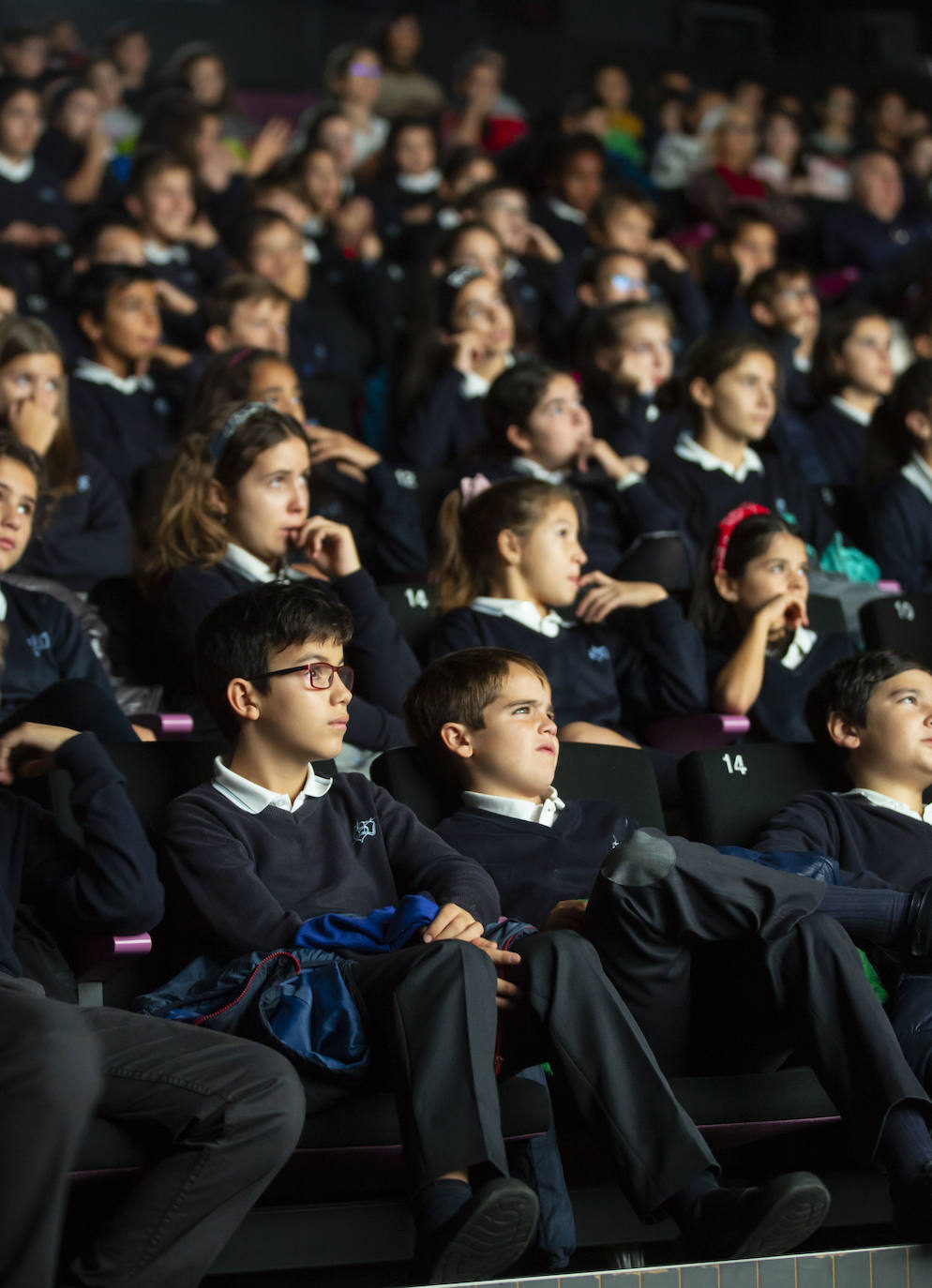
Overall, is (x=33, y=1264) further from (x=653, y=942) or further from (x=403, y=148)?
(x=403, y=148)

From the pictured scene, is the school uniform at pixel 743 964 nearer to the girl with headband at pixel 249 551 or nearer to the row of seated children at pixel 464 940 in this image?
the row of seated children at pixel 464 940

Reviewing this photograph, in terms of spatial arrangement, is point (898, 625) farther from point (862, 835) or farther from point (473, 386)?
point (473, 386)

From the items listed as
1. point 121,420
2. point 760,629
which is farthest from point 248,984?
point 121,420

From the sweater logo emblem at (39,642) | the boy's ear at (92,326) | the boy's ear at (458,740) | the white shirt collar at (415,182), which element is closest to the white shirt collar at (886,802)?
the boy's ear at (458,740)

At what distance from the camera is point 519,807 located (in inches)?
102

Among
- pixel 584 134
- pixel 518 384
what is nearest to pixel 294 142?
pixel 584 134

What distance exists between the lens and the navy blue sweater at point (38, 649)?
114 inches

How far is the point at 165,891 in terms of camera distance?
2.27 m

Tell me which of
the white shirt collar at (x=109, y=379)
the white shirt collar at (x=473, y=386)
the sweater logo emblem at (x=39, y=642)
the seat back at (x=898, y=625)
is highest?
the seat back at (x=898, y=625)

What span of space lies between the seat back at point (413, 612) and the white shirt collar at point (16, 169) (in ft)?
12.3

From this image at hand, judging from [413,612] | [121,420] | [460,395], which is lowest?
[121,420]

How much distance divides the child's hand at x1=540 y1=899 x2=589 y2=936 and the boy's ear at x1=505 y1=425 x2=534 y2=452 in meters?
2.06

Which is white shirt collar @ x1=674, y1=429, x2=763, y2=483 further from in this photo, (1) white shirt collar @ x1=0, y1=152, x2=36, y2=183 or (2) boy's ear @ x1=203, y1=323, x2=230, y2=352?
(1) white shirt collar @ x1=0, y1=152, x2=36, y2=183

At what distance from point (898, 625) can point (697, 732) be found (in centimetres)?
68
